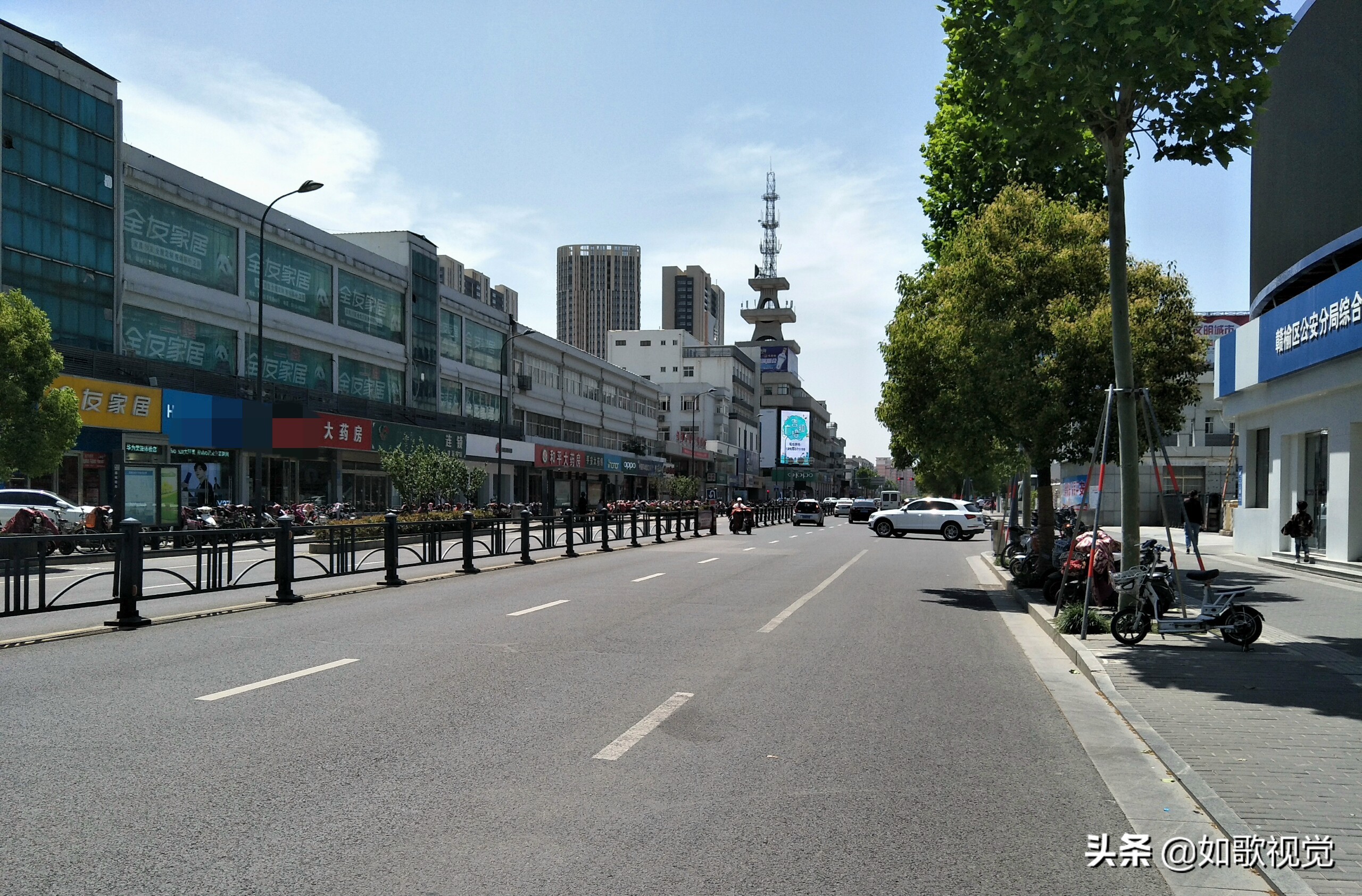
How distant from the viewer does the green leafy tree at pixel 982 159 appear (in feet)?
40.7

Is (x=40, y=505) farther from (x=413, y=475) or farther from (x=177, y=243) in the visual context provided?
(x=413, y=475)

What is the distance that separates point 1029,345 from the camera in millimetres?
17484

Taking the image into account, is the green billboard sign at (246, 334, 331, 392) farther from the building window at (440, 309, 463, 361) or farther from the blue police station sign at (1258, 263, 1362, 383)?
the blue police station sign at (1258, 263, 1362, 383)

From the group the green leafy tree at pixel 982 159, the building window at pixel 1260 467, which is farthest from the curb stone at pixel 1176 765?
the building window at pixel 1260 467

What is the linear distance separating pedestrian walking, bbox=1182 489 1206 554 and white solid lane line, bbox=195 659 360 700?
896 cm

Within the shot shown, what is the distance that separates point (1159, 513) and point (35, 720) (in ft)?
186

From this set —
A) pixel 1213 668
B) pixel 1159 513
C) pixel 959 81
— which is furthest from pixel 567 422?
pixel 1213 668

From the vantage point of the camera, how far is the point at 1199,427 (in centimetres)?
5912

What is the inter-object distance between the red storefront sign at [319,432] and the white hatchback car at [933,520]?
938 inches

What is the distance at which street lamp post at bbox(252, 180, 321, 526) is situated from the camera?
110 ft

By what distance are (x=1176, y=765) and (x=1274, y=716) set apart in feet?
6.28

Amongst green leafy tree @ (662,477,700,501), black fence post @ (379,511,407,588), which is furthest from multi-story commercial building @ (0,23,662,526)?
green leafy tree @ (662,477,700,501)

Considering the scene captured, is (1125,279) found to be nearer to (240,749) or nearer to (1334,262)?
(240,749)

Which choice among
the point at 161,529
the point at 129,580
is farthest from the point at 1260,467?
the point at 161,529
